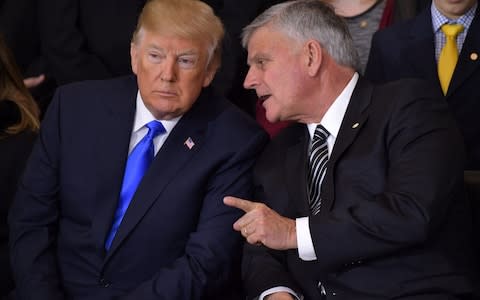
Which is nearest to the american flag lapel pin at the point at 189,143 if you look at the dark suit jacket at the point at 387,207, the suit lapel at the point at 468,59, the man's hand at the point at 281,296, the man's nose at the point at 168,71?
the man's nose at the point at 168,71

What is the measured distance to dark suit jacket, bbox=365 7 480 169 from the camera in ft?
10.9

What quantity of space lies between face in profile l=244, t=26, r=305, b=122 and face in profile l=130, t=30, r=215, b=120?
185 mm

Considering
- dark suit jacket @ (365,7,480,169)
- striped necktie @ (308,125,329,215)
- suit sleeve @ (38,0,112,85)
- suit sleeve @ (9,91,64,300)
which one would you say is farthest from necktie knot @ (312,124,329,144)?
suit sleeve @ (38,0,112,85)

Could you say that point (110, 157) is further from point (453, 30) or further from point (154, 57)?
point (453, 30)

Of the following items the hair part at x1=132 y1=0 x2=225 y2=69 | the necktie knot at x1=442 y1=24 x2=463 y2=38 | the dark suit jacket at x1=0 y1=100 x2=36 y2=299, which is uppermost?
the hair part at x1=132 y1=0 x2=225 y2=69

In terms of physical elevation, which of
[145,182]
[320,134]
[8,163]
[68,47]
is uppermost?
[320,134]

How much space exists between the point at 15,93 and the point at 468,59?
1.73 metres

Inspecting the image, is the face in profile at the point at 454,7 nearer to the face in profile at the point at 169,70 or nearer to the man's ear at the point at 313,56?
the man's ear at the point at 313,56

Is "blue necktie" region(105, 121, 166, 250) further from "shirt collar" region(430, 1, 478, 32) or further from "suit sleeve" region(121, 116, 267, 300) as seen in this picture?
"shirt collar" region(430, 1, 478, 32)

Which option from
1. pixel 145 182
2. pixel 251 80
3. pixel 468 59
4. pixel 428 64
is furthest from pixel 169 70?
pixel 468 59

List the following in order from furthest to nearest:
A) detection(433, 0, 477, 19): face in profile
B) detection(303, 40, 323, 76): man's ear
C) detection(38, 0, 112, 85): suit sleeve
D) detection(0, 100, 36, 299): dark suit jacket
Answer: detection(38, 0, 112, 85): suit sleeve, detection(433, 0, 477, 19): face in profile, detection(0, 100, 36, 299): dark suit jacket, detection(303, 40, 323, 76): man's ear

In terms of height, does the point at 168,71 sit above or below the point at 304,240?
above

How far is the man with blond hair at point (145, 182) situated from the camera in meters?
2.88

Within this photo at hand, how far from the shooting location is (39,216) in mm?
3000
